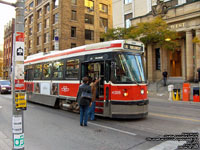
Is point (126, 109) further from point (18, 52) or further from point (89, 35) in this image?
point (89, 35)

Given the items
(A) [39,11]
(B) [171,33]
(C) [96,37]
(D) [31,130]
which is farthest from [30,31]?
(D) [31,130]

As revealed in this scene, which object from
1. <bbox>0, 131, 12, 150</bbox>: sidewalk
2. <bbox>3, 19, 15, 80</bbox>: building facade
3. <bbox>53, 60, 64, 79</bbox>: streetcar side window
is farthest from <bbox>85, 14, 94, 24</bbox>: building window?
<bbox>0, 131, 12, 150</bbox>: sidewalk

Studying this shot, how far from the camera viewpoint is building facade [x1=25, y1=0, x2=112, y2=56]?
4109 cm

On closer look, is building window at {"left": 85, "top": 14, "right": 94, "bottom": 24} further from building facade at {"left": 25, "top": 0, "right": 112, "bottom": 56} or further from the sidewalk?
the sidewalk

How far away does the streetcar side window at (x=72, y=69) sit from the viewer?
988cm

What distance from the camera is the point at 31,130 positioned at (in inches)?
278

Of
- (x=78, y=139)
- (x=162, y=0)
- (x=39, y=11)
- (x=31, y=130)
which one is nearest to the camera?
(x=78, y=139)

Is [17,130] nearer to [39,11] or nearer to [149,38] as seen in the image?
[149,38]

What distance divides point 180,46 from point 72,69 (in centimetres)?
1975

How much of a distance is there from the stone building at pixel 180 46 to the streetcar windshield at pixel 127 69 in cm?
1540

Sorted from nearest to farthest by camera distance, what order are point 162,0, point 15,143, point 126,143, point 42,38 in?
→ point 15,143
point 126,143
point 162,0
point 42,38

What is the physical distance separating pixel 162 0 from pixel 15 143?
86.0 feet

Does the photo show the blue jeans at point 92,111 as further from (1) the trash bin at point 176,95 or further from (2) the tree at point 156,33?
(2) the tree at point 156,33

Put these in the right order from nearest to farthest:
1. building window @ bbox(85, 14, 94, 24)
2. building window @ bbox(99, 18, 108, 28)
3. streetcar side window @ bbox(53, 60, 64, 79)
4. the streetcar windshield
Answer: the streetcar windshield, streetcar side window @ bbox(53, 60, 64, 79), building window @ bbox(85, 14, 94, 24), building window @ bbox(99, 18, 108, 28)
